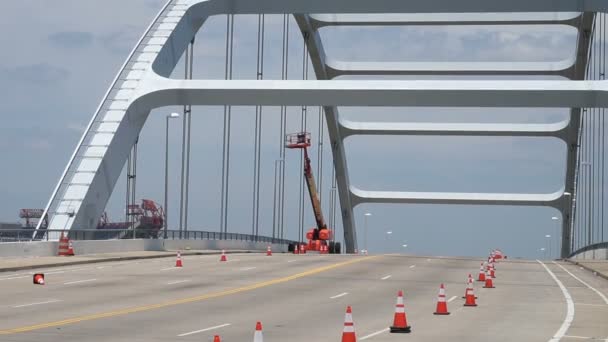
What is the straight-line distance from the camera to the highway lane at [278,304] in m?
19.4

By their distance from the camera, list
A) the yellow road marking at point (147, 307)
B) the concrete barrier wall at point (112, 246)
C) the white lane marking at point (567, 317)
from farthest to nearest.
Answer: the concrete barrier wall at point (112, 246) < the white lane marking at point (567, 317) < the yellow road marking at point (147, 307)

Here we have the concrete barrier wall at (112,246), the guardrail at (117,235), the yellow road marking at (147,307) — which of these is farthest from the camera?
the guardrail at (117,235)

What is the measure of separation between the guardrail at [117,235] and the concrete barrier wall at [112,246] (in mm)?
390

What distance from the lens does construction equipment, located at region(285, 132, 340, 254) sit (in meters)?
77.6

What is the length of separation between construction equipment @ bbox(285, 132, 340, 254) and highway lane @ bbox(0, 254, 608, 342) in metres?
35.9

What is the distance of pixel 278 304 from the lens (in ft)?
84.7

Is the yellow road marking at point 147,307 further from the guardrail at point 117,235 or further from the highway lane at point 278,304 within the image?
the guardrail at point 117,235

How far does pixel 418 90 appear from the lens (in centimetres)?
4938

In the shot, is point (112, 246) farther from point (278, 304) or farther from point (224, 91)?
point (278, 304)

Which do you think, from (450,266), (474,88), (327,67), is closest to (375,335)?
(450,266)

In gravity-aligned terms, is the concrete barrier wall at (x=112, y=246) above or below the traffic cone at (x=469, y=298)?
above

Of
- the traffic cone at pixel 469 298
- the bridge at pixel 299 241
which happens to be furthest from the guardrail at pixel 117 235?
the traffic cone at pixel 469 298

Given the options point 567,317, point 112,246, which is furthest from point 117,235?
point 567,317

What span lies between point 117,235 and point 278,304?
123 feet
